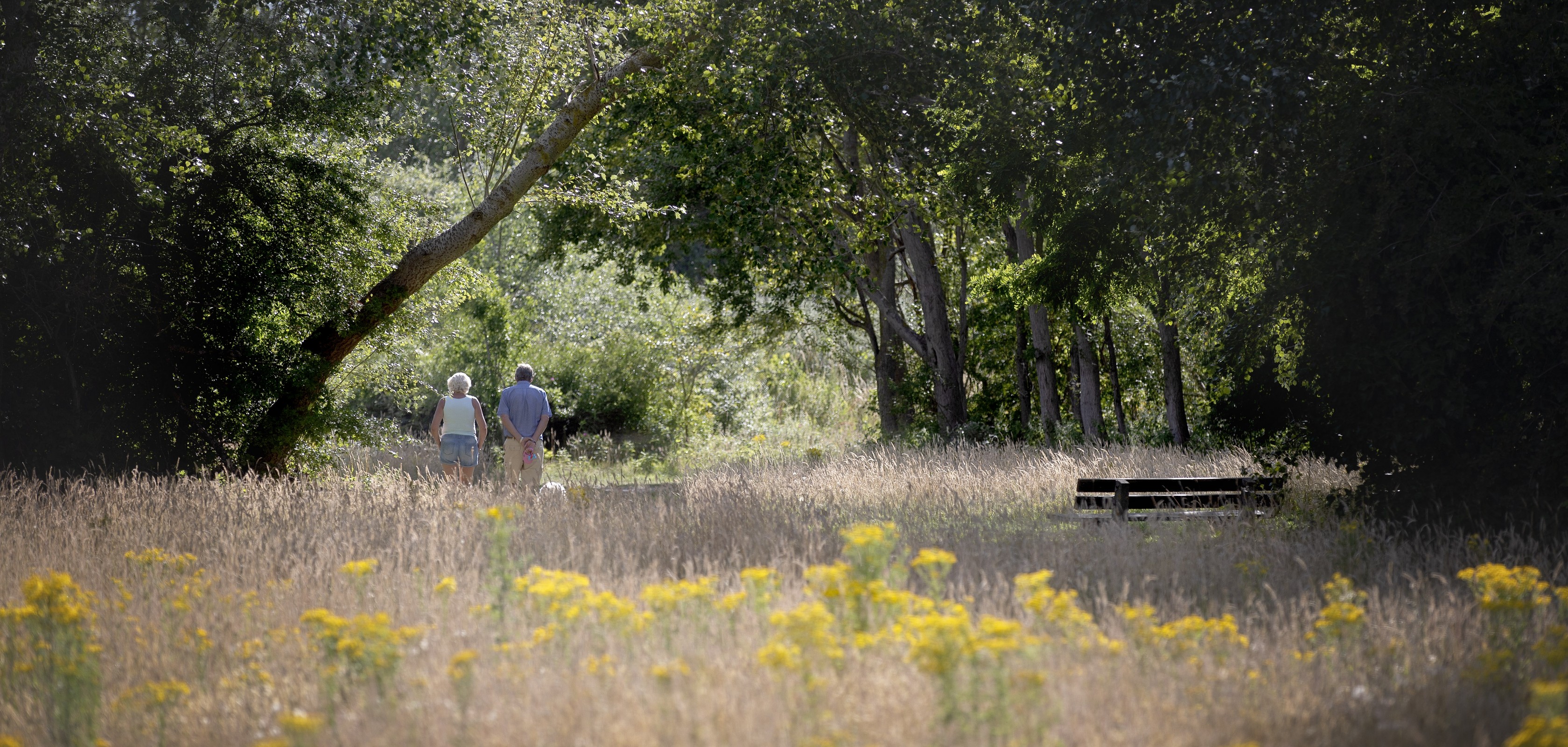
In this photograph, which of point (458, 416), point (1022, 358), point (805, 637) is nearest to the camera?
point (805, 637)

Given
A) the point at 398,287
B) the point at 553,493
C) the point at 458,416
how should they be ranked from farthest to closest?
the point at 398,287 → the point at 458,416 → the point at 553,493

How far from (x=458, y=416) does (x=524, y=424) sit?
0.63 m

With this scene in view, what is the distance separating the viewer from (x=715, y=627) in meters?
4.63

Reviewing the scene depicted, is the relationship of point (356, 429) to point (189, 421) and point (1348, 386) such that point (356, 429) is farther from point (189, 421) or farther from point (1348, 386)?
point (1348, 386)

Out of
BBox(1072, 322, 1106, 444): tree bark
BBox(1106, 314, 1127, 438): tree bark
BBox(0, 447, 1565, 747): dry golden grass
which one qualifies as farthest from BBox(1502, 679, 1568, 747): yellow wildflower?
BBox(1106, 314, 1127, 438): tree bark

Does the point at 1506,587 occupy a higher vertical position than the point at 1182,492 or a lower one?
lower

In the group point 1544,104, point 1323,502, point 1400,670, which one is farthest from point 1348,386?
point 1400,670

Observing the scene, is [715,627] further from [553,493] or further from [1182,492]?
[1182,492]

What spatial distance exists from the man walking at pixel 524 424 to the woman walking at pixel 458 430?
277mm

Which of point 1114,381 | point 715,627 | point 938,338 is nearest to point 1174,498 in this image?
point 715,627

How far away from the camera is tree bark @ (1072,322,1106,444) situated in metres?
16.5

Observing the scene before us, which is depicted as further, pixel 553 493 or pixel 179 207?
pixel 179 207

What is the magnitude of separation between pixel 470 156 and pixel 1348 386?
11.9m

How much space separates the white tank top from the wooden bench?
5.82m
